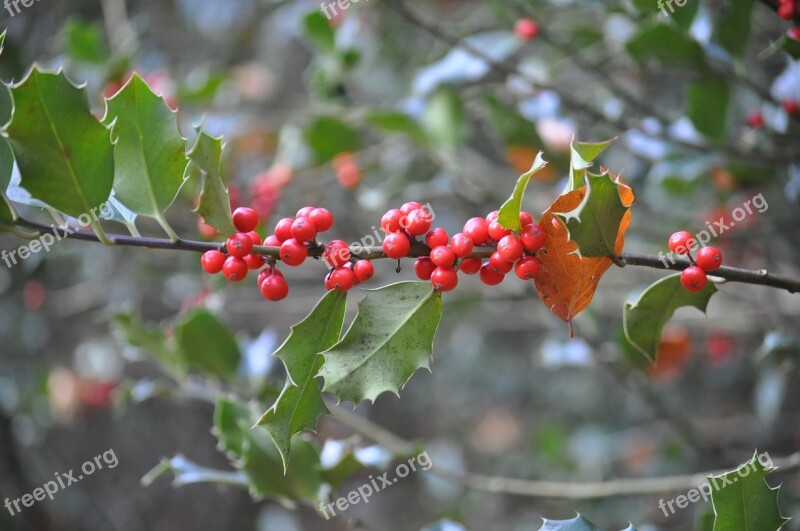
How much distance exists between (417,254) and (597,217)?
10.0 inches

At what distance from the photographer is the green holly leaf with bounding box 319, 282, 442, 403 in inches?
38.5

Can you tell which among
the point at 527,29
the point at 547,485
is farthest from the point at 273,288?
the point at 527,29

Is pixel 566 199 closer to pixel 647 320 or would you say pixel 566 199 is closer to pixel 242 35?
pixel 647 320

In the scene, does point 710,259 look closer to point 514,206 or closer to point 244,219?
point 514,206

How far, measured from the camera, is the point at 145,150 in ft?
3.40

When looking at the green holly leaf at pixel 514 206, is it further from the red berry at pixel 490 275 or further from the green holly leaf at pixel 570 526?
the green holly leaf at pixel 570 526

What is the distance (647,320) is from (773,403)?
1210mm

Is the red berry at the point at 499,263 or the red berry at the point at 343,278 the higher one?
the red berry at the point at 343,278

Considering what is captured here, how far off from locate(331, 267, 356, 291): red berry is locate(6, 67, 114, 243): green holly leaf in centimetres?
33

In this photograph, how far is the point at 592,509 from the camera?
2.58m

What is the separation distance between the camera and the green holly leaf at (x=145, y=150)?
103cm

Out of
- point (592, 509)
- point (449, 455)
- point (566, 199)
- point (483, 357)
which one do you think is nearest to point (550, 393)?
point (483, 357)

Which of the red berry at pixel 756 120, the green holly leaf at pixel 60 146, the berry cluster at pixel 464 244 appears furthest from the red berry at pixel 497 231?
the red berry at pixel 756 120

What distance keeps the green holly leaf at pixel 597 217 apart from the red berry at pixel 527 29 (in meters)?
1.28
